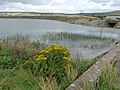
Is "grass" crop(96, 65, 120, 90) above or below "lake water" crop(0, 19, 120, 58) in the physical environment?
above

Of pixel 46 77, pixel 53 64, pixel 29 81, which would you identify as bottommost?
pixel 29 81

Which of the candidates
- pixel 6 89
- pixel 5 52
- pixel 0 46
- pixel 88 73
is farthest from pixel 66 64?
pixel 0 46

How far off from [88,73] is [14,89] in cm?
180

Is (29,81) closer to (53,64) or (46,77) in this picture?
(46,77)

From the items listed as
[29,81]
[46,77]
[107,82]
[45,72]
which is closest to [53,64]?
[45,72]

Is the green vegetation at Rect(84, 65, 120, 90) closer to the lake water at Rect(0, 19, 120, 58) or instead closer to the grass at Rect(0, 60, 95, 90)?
the grass at Rect(0, 60, 95, 90)

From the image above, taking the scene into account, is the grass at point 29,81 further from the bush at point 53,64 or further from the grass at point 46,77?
the bush at point 53,64

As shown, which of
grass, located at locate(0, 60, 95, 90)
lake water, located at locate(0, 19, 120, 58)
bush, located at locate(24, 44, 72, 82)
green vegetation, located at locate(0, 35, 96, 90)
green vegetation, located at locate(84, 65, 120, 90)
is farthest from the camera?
lake water, located at locate(0, 19, 120, 58)

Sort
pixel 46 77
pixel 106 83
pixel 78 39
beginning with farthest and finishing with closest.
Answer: pixel 78 39 → pixel 46 77 → pixel 106 83

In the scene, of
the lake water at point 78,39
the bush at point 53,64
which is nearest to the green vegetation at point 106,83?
the bush at point 53,64

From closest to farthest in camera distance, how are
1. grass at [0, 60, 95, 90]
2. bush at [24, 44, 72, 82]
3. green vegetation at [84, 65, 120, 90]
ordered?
1. green vegetation at [84, 65, 120, 90]
2. grass at [0, 60, 95, 90]
3. bush at [24, 44, 72, 82]

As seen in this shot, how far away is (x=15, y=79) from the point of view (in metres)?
6.66

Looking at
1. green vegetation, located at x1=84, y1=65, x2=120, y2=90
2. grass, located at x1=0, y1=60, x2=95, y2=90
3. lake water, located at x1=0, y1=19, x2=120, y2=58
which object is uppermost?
green vegetation, located at x1=84, y1=65, x2=120, y2=90

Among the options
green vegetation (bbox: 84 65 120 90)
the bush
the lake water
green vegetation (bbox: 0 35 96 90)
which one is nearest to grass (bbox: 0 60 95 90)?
green vegetation (bbox: 0 35 96 90)
